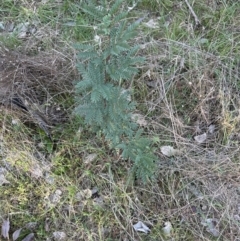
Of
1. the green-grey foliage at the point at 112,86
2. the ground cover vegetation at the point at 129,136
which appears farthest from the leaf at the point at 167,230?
the green-grey foliage at the point at 112,86

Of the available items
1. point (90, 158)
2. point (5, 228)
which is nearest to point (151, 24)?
point (90, 158)

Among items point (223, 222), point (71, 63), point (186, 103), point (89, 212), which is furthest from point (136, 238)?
point (71, 63)

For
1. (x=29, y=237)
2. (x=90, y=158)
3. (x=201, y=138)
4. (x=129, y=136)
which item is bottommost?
(x=29, y=237)

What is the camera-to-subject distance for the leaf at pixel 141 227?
2.21 meters

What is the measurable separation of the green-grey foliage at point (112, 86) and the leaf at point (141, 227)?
283mm

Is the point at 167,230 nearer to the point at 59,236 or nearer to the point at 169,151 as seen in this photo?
the point at 169,151

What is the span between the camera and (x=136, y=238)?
86.3 inches

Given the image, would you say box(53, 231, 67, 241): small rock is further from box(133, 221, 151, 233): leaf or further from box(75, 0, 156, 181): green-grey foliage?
box(75, 0, 156, 181): green-grey foliage

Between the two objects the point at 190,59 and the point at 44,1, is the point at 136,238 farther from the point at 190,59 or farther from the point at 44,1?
the point at 44,1

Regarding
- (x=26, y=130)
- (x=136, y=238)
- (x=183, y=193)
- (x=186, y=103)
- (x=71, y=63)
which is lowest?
(x=136, y=238)

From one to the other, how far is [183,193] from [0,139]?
1127 millimetres

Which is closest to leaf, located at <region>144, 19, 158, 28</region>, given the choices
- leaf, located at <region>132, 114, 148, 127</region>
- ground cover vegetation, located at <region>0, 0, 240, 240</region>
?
ground cover vegetation, located at <region>0, 0, 240, 240</region>

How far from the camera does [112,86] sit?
1.87m

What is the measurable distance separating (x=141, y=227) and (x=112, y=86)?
85cm
